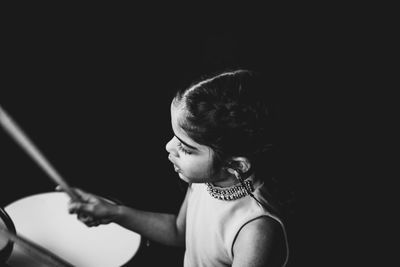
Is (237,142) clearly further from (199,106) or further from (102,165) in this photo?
(102,165)

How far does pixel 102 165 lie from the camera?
62.6 inches

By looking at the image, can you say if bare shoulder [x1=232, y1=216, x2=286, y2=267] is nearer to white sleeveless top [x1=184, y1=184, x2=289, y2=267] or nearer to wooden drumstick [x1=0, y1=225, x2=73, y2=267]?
white sleeveless top [x1=184, y1=184, x2=289, y2=267]

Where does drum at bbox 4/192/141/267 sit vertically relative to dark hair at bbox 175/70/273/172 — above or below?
below

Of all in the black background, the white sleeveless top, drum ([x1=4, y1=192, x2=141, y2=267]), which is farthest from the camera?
the black background

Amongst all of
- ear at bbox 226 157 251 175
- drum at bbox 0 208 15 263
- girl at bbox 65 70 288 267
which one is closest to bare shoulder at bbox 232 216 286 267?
girl at bbox 65 70 288 267

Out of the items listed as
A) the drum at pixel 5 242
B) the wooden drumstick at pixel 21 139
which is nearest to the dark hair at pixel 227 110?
the wooden drumstick at pixel 21 139

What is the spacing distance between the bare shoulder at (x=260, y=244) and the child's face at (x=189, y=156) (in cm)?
13

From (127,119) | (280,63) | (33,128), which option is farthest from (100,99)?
(280,63)

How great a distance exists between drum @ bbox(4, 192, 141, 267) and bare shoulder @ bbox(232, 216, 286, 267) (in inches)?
11.3

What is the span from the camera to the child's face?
2.19 ft

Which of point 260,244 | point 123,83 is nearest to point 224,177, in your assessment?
point 260,244

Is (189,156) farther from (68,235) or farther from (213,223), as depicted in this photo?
(68,235)

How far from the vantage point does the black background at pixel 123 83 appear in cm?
125

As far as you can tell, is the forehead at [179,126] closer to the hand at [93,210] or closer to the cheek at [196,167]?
the cheek at [196,167]
